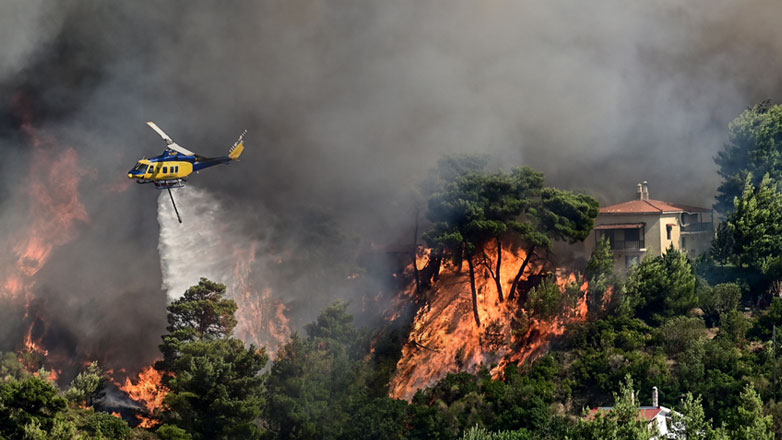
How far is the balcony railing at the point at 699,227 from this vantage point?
58.7m

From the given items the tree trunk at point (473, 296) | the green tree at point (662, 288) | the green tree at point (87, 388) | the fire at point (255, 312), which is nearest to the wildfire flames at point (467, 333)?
the tree trunk at point (473, 296)

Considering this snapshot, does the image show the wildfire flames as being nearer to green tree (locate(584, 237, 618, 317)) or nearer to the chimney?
green tree (locate(584, 237, 618, 317))

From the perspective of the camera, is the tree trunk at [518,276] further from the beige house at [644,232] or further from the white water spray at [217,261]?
the white water spray at [217,261]

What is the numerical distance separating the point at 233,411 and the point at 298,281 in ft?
32.5

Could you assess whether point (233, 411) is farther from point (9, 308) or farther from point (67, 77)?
point (67, 77)

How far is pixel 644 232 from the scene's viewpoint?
5731 cm

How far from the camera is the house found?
138 ft

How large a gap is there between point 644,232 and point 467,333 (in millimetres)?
10306

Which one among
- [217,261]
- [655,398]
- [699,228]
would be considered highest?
[699,228]

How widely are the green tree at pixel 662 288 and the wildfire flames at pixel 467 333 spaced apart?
6.76ft

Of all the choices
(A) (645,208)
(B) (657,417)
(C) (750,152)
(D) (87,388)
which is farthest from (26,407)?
(C) (750,152)

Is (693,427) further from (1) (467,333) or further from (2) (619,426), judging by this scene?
(1) (467,333)

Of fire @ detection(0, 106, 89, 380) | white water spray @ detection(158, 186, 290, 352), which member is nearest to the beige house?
white water spray @ detection(158, 186, 290, 352)

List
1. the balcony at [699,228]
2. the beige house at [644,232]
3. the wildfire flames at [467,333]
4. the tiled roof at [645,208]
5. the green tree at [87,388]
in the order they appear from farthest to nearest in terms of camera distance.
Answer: the balcony at [699,228], the tiled roof at [645,208], the beige house at [644,232], the wildfire flames at [467,333], the green tree at [87,388]
